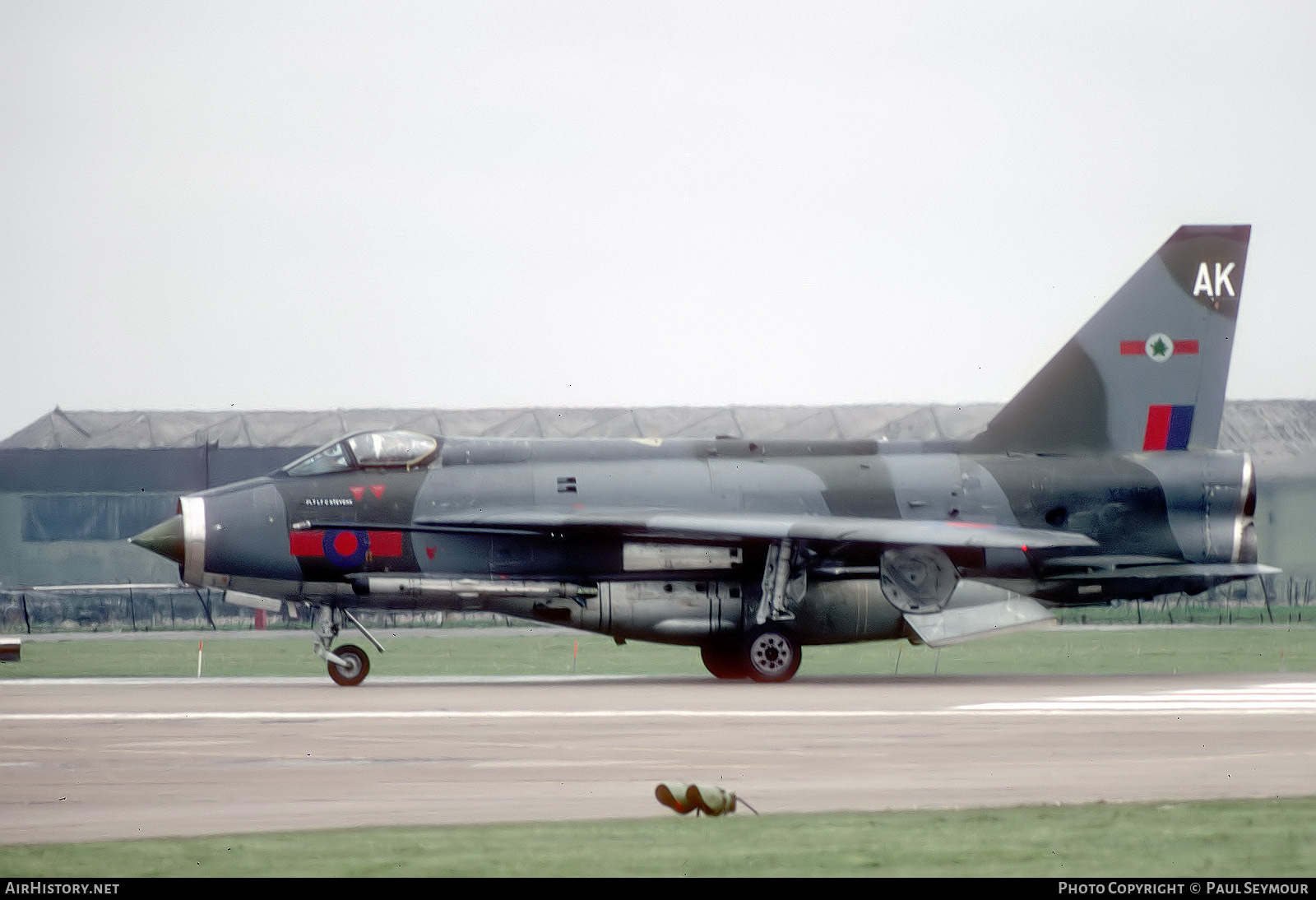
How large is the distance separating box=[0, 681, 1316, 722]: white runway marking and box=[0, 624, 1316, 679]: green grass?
241 inches

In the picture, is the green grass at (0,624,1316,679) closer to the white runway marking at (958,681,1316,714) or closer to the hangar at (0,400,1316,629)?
the white runway marking at (958,681,1316,714)

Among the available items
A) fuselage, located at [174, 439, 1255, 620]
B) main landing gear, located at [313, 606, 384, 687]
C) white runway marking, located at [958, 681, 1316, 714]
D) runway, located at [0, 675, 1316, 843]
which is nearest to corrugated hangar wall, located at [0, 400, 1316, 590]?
fuselage, located at [174, 439, 1255, 620]

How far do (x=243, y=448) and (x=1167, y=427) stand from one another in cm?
3512

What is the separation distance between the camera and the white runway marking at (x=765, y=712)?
1711 cm

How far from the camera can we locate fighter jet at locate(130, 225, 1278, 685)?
23359 mm

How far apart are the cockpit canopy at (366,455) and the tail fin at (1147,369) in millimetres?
7991

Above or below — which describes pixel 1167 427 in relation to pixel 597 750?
above

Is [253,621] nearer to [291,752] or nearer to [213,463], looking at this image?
[213,463]

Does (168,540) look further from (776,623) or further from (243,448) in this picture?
(243,448)

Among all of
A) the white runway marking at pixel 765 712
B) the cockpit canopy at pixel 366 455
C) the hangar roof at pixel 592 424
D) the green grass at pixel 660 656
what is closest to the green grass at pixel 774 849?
the white runway marking at pixel 765 712

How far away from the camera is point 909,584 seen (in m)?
23.6

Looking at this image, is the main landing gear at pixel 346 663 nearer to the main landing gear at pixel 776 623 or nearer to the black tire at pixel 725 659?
the black tire at pixel 725 659

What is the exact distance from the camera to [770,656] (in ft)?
76.7

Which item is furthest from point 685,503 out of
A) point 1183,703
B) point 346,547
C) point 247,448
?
point 247,448
